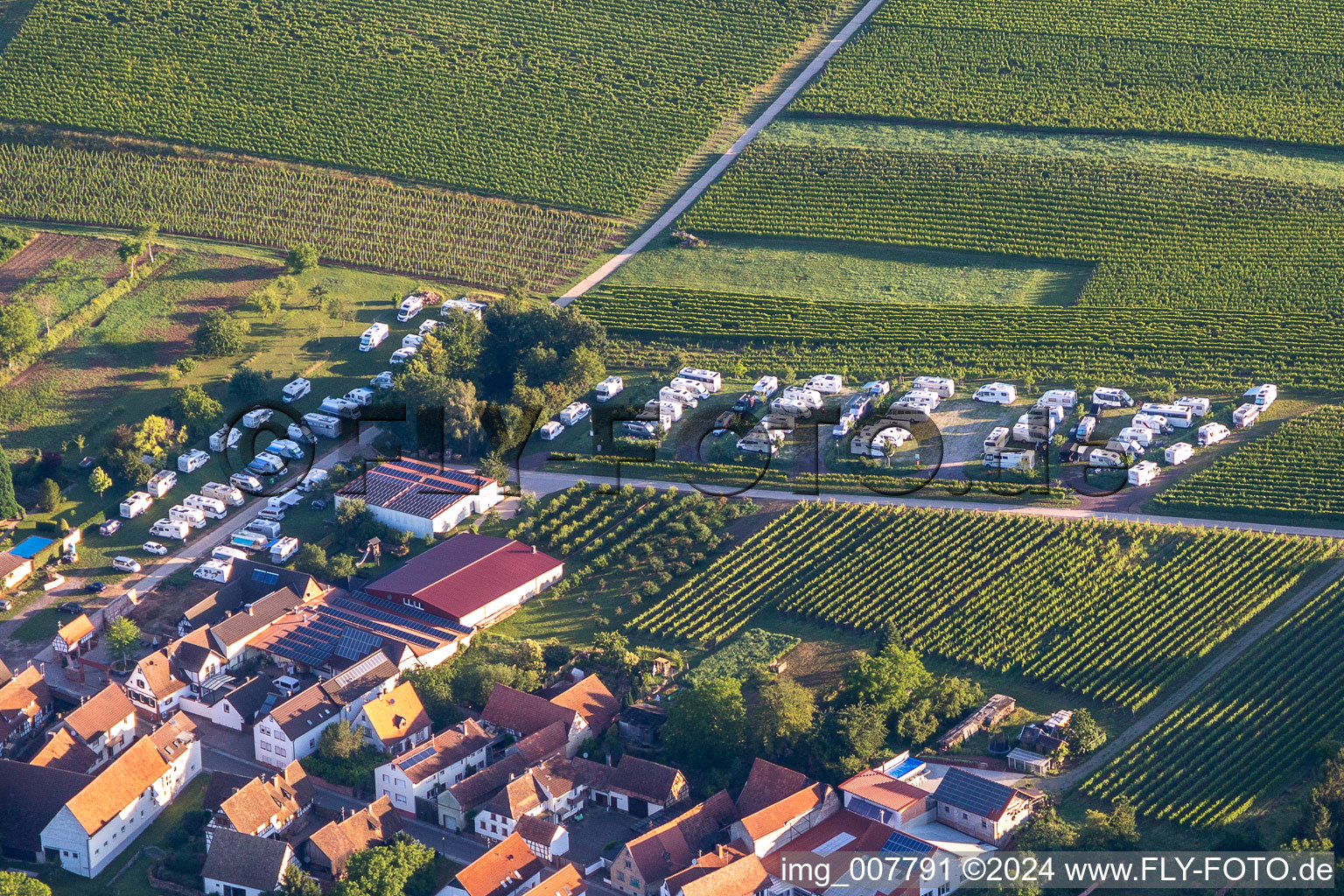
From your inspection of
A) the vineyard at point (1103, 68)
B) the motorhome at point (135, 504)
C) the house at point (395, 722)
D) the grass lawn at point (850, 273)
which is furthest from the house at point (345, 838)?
the vineyard at point (1103, 68)

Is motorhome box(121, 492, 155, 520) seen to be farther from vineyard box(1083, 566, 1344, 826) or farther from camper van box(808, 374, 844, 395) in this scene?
vineyard box(1083, 566, 1344, 826)

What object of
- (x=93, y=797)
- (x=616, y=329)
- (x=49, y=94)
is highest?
(x=49, y=94)

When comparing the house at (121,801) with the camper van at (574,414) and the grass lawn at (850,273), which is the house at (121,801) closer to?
the camper van at (574,414)

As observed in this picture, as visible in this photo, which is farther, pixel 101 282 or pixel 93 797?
pixel 101 282

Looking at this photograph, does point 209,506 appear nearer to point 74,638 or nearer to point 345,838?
point 74,638

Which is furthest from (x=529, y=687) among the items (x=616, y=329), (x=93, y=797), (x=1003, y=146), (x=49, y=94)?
(x=49, y=94)

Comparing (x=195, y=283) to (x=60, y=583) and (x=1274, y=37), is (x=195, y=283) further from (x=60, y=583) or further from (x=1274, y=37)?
(x=1274, y=37)

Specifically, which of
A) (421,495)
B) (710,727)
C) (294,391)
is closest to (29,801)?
(421,495)
